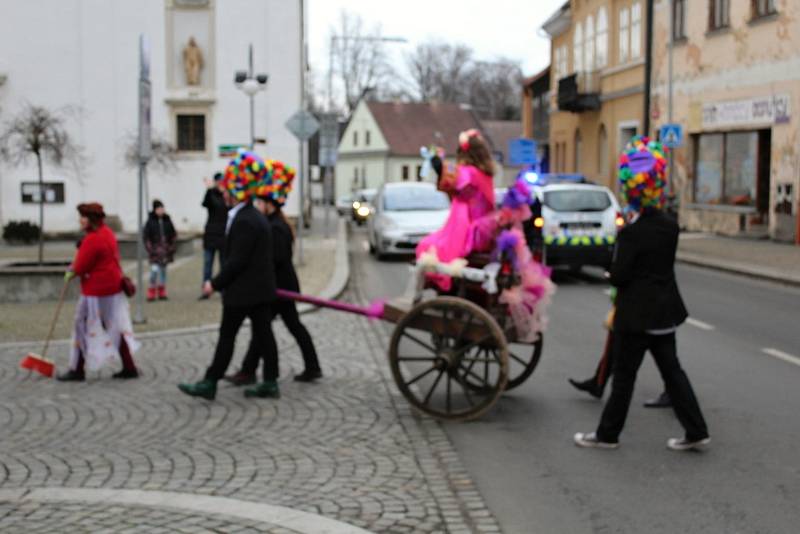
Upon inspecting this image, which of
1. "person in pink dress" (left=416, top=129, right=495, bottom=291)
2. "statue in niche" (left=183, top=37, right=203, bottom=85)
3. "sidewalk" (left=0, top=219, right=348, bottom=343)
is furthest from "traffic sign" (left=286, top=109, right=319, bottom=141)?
"statue in niche" (left=183, top=37, right=203, bottom=85)

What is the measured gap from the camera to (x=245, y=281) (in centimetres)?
755

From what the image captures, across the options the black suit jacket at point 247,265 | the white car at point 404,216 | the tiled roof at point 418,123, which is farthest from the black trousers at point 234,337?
the tiled roof at point 418,123

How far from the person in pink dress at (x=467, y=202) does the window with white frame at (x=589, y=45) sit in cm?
3435

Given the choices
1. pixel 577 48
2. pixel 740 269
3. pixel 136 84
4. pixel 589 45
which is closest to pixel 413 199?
pixel 740 269

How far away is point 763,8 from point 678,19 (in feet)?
16.7

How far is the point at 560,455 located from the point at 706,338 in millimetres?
5188

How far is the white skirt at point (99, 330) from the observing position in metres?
8.48

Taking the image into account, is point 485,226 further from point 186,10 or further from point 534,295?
point 186,10

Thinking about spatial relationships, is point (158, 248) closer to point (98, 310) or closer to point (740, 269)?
point (98, 310)

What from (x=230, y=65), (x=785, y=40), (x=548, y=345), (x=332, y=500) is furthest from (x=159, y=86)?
(x=332, y=500)

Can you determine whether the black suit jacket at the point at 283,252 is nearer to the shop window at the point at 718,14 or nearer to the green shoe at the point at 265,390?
the green shoe at the point at 265,390

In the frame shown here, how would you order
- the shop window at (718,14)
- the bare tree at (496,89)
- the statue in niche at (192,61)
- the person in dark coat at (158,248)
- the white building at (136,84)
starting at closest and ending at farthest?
1. the person in dark coat at (158,248)
2. the shop window at (718,14)
3. the white building at (136,84)
4. the statue in niche at (192,61)
5. the bare tree at (496,89)

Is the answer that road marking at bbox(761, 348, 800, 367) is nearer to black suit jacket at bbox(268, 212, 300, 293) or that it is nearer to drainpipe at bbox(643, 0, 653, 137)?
black suit jacket at bbox(268, 212, 300, 293)

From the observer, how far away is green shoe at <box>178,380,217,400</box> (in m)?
7.57
